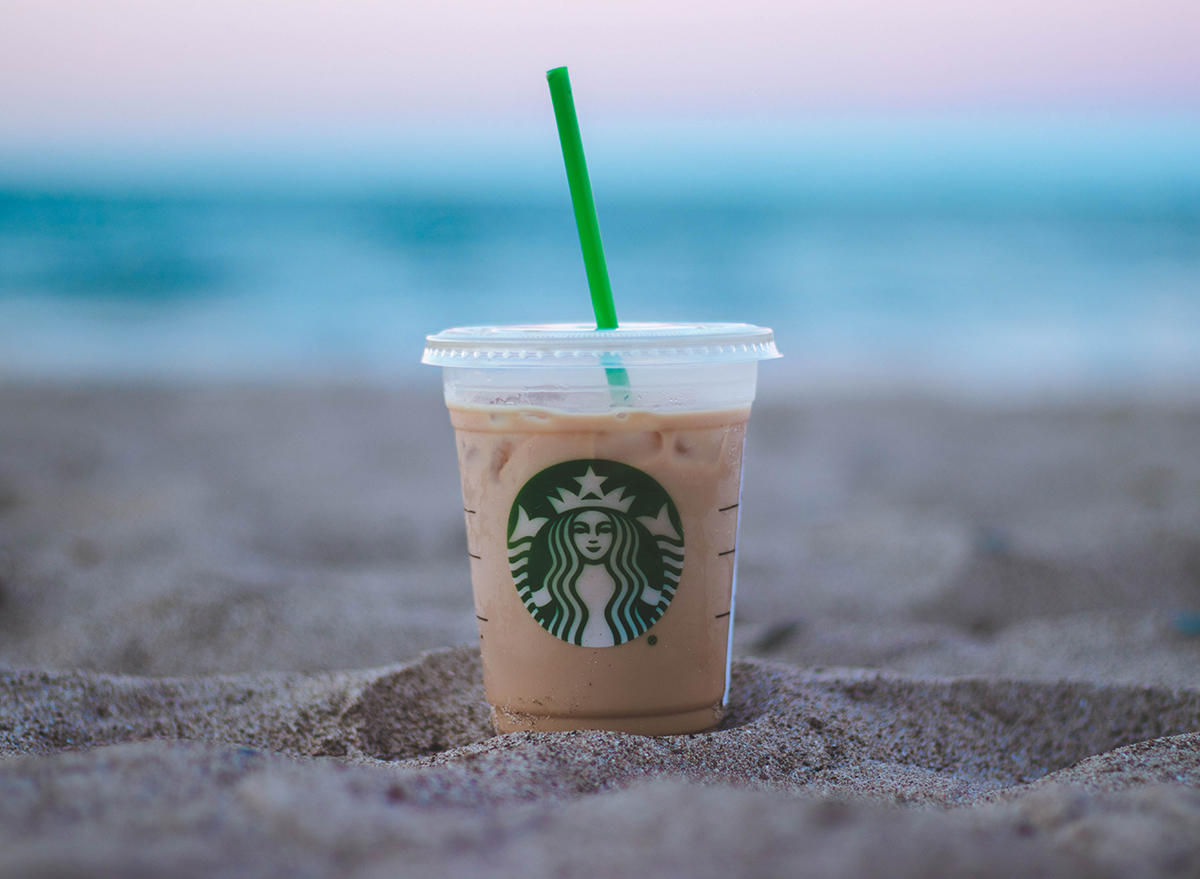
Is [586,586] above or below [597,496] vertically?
below

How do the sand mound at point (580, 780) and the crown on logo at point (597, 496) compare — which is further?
the crown on logo at point (597, 496)

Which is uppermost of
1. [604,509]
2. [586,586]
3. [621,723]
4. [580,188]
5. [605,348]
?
[580,188]

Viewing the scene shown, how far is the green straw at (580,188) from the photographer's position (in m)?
1.40

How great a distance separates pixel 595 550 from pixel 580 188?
562mm

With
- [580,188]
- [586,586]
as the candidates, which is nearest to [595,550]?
[586,586]

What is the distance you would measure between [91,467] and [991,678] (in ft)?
11.5

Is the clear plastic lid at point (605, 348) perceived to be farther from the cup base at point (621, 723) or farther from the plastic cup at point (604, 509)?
the cup base at point (621, 723)

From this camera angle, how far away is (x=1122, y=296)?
9.18m

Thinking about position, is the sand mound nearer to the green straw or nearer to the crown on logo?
the crown on logo

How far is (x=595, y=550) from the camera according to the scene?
4.30 ft

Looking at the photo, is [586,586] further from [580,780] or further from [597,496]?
[580,780]

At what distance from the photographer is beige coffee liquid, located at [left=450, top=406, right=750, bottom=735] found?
1331mm

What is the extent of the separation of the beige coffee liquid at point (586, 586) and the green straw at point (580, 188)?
0.72 feet

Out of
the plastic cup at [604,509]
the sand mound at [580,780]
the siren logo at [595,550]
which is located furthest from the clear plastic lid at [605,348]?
the sand mound at [580,780]
